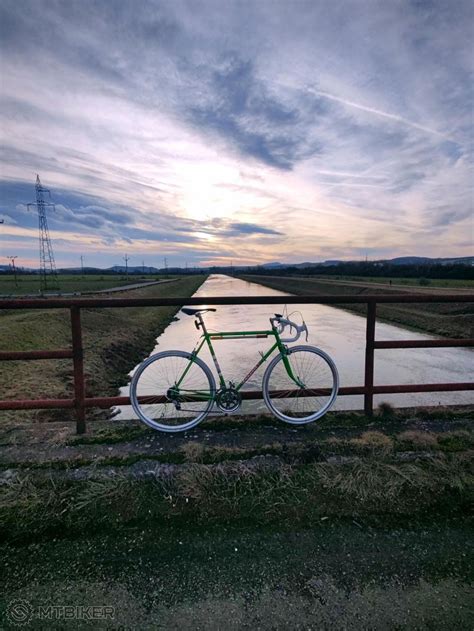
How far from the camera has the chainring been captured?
3.75 meters

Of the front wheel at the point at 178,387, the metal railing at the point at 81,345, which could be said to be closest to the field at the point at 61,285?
the metal railing at the point at 81,345

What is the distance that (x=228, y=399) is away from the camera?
3.77m

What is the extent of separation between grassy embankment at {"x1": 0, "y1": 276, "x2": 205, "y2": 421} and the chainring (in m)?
5.50

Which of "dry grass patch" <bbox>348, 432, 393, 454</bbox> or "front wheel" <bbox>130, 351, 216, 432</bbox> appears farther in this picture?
"front wheel" <bbox>130, 351, 216, 432</bbox>

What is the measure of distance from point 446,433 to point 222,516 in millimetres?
2580

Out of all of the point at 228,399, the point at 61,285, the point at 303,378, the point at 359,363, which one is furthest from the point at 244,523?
the point at 61,285

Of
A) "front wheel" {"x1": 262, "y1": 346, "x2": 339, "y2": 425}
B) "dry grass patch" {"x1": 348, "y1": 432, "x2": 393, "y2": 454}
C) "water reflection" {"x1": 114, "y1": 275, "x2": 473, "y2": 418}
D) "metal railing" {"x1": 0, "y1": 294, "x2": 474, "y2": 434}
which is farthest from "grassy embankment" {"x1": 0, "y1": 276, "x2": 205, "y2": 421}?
"dry grass patch" {"x1": 348, "y1": 432, "x2": 393, "y2": 454}

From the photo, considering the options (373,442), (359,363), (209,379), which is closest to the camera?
(373,442)

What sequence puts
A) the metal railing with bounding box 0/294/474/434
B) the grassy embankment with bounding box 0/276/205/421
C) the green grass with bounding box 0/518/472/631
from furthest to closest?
the grassy embankment with bounding box 0/276/205/421 → the metal railing with bounding box 0/294/474/434 → the green grass with bounding box 0/518/472/631

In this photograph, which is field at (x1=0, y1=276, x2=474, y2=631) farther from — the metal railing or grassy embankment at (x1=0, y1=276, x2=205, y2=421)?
grassy embankment at (x1=0, y1=276, x2=205, y2=421)

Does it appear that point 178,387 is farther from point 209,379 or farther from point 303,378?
point 303,378

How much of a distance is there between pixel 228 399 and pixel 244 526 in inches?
56.9

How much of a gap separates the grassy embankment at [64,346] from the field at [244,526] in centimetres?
526

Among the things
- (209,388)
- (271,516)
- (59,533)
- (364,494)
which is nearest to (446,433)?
(364,494)
